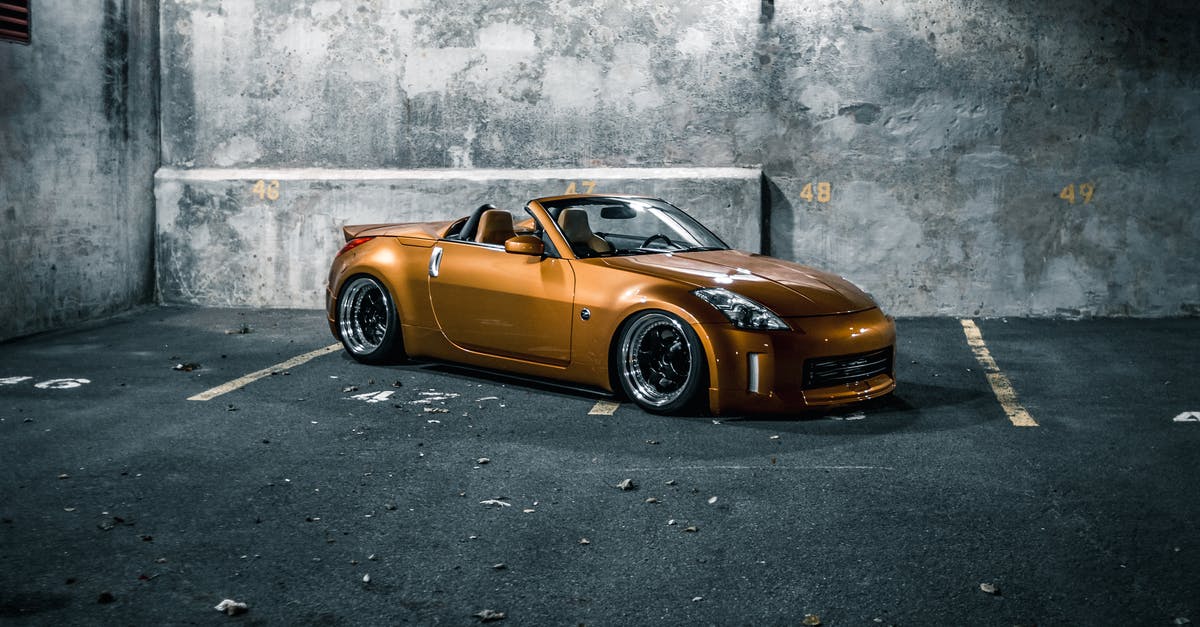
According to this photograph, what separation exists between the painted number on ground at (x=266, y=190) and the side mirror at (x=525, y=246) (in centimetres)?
553

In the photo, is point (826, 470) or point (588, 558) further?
point (826, 470)

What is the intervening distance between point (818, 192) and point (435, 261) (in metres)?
4.94

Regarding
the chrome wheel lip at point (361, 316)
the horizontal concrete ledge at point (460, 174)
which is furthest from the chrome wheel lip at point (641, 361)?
the horizontal concrete ledge at point (460, 174)

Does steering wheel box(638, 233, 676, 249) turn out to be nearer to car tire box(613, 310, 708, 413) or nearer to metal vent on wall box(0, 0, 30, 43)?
car tire box(613, 310, 708, 413)

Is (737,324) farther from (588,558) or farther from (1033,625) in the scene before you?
(1033,625)

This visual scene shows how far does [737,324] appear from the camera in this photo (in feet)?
20.9

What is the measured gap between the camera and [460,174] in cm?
1171

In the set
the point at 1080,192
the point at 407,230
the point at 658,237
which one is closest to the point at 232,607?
the point at 658,237

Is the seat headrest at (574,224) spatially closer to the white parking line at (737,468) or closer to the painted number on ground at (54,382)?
the white parking line at (737,468)

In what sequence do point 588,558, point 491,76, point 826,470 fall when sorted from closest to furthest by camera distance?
point 588,558
point 826,470
point 491,76

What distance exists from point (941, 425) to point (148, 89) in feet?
30.9

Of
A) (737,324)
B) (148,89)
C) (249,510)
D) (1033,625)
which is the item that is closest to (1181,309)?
(737,324)

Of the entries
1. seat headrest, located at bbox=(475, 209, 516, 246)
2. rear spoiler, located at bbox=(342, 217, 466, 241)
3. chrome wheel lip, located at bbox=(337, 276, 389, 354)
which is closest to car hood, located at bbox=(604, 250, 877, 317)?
seat headrest, located at bbox=(475, 209, 516, 246)

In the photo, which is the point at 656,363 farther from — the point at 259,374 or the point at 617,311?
the point at 259,374
